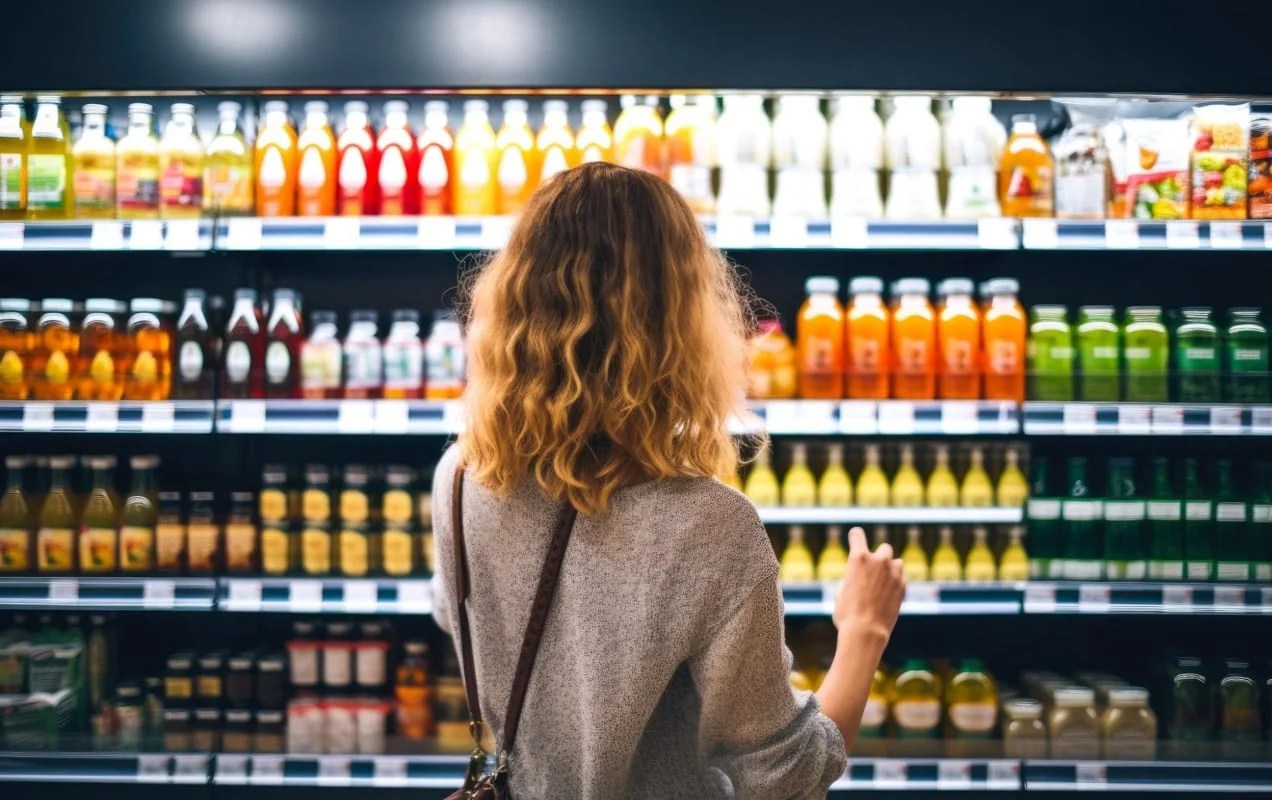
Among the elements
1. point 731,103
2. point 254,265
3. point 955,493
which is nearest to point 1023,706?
point 955,493

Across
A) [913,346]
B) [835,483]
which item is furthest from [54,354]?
[913,346]

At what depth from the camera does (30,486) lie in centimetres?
299

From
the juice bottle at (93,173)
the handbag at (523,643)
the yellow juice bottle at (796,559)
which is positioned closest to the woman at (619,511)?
the handbag at (523,643)

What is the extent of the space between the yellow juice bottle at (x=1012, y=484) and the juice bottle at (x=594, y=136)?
137 cm

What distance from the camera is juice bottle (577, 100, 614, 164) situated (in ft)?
9.46

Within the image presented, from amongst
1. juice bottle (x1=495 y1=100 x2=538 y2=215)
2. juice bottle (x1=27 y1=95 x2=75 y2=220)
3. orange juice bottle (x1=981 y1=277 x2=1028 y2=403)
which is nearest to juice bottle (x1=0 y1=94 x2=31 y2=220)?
juice bottle (x1=27 y1=95 x2=75 y2=220)

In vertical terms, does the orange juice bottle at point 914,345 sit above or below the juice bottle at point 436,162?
below

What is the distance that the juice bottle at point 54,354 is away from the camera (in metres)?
2.90

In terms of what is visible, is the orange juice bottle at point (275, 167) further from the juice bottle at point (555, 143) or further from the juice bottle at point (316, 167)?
the juice bottle at point (555, 143)

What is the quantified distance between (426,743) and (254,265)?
1.46 m

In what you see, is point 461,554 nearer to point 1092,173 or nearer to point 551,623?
point 551,623

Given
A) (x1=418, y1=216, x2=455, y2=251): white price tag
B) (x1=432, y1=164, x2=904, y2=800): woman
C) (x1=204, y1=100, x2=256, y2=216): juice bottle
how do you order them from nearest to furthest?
1. (x1=432, y1=164, x2=904, y2=800): woman
2. (x1=418, y1=216, x2=455, y2=251): white price tag
3. (x1=204, y1=100, x2=256, y2=216): juice bottle

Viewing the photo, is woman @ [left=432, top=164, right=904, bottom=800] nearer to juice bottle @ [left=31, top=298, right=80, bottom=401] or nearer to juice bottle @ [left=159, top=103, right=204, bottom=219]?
juice bottle @ [left=159, top=103, right=204, bottom=219]

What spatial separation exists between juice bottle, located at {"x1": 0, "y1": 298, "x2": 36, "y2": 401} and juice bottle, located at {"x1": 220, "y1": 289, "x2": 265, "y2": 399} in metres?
0.53
